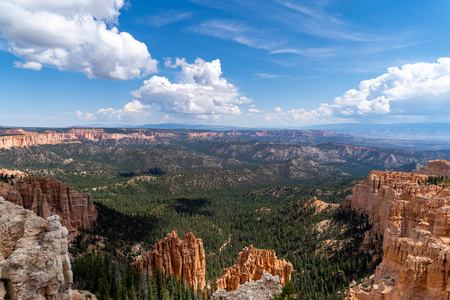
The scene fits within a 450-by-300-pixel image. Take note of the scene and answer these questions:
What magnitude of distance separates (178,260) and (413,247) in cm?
4592

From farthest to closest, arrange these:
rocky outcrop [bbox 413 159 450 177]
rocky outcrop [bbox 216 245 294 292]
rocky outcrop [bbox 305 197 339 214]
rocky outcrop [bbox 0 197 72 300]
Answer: rocky outcrop [bbox 413 159 450 177], rocky outcrop [bbox 305 197 339 214], rocky outcrop [bbox 216 245 294 292], rocky outcrop [bbox 0 197 72 300]

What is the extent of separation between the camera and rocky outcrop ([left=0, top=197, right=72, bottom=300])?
17.0 metres

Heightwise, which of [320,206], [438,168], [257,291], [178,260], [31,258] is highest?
[31,258]

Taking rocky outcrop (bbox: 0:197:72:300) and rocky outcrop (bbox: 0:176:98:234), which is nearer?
rocky outcrop (bbox: 0:197:72:300)

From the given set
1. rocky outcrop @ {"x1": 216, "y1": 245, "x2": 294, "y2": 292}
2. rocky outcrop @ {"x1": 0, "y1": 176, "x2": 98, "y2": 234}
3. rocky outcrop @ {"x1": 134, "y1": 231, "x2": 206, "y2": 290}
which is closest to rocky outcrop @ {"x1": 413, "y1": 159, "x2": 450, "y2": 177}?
rocky outcrop @ {"x1": 216, "y1": 245, "x2": 294, "y2": 292}

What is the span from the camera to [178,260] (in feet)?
193

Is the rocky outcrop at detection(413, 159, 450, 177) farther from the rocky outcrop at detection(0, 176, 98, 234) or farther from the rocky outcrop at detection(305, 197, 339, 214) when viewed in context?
the rocky outcrop at detection(0, 176, 98, 234)

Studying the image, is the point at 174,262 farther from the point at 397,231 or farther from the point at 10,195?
the point at 397,231

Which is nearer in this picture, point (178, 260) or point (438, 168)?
point (178, 260)

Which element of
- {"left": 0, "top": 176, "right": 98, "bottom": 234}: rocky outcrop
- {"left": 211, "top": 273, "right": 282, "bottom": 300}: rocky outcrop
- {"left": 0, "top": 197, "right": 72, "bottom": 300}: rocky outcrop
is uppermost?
{"left": 0, "top": 197, "right": 72, "bottom": 300}: rocky outcrop

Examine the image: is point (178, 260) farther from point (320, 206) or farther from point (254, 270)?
point (320, 206)

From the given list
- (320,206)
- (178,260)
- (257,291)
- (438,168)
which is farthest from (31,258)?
(438,168)

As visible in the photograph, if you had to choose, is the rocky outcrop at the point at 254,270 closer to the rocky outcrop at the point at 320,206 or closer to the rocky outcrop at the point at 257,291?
the rocky outcrop at the point at 257,291

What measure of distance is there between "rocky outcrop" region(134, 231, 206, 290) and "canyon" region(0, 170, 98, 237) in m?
27.7
